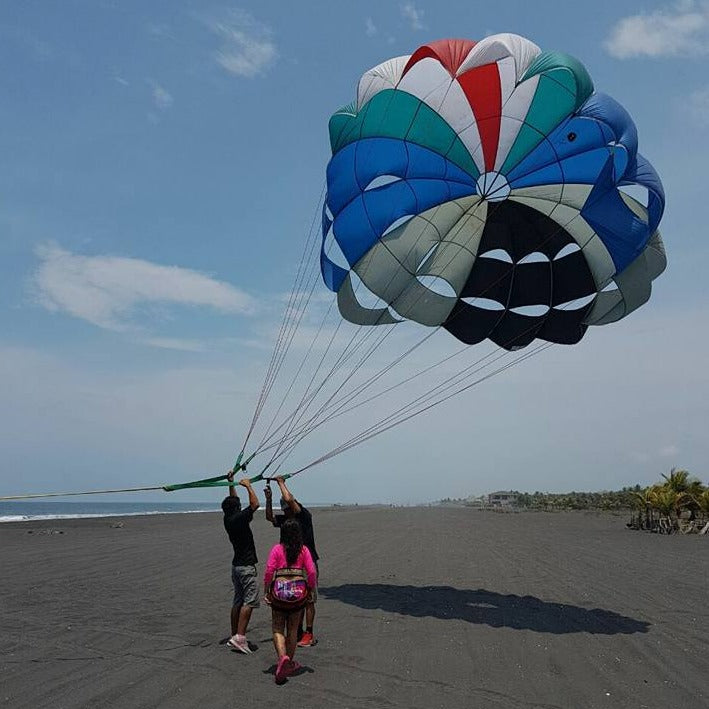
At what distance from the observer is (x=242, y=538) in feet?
22.7

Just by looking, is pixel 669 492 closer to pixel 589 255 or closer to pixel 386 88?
pixel 589 255

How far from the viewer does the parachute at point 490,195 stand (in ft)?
26.5

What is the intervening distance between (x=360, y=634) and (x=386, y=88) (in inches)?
256

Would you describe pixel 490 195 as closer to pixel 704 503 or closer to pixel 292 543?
pixel 292 543

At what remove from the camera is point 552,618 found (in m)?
8.31

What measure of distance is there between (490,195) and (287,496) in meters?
4.78

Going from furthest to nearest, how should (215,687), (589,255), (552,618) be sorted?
(589,255) < (552,618) < (215,687)

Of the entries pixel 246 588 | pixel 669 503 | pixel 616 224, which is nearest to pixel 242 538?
pixel 246 588

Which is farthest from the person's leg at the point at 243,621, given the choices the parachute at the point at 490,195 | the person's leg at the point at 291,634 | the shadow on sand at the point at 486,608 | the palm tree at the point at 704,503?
the palm tree at the point at 704,503

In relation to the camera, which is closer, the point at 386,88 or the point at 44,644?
the point at 44,644

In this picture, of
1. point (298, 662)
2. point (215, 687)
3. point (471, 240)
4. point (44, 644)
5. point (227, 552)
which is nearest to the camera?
point (215, 687)

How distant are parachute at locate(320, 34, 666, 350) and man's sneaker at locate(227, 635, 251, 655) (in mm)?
5023

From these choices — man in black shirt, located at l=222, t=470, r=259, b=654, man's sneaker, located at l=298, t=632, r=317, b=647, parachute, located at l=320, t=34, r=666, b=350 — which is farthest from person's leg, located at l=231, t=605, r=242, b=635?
parachute, located at l=320, t=34, r=666, b=350

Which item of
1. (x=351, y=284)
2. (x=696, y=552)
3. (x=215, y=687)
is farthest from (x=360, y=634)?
(x=696, y=552)
